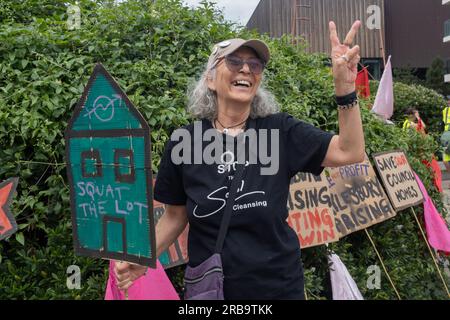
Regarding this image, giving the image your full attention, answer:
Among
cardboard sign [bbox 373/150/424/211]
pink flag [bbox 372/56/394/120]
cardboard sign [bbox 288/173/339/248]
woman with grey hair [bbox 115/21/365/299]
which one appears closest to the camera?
woman with grey hair [bbox 115/21/365/299]

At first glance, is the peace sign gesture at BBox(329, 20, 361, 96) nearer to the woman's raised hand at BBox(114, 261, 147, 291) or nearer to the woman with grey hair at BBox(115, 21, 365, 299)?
the woman with grey hair at BBox(115, 21, 365, 299)

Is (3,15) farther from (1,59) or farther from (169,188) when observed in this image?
(169,188)

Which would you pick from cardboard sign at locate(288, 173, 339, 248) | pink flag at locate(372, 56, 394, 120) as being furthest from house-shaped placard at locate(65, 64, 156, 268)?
pink flag at locate(372, 56, 394, 120)

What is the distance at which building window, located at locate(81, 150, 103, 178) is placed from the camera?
6.51ft

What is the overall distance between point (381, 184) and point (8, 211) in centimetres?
272

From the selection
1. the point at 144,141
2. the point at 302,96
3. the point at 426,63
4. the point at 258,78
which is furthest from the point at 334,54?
the point at 426,63

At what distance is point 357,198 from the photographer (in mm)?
3844

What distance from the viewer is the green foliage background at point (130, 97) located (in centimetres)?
281

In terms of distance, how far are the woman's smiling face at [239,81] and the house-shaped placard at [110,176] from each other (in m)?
0.37

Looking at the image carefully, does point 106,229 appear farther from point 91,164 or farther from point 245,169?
point 245,169

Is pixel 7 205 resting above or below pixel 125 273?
above

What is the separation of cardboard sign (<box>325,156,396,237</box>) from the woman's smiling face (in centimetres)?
182

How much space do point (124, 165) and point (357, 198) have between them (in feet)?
7.74

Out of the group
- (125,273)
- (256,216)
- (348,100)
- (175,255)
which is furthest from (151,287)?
(348,100)
